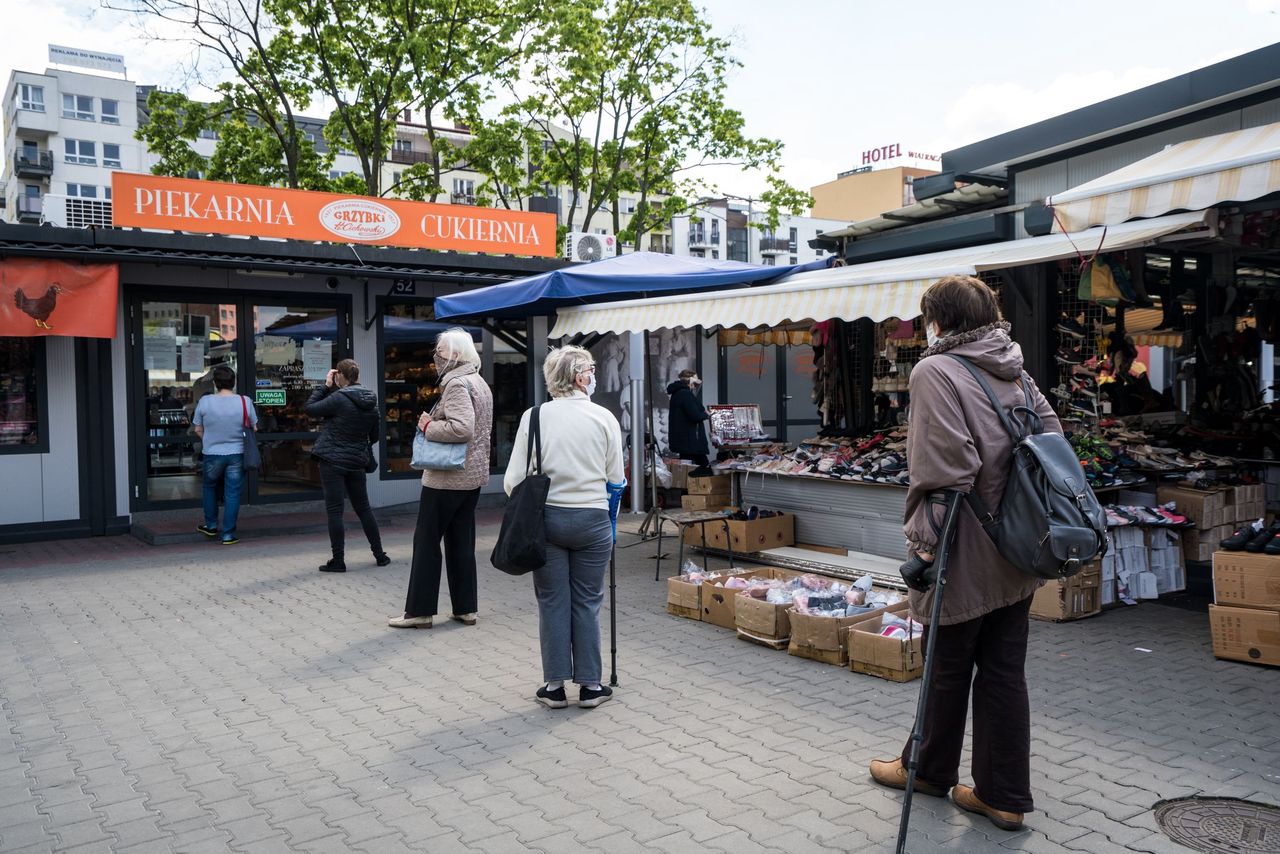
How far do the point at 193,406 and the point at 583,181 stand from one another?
1567 cm

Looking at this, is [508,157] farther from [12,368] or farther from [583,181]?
[12,368]

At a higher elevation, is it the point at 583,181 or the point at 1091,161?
the point at 583,181

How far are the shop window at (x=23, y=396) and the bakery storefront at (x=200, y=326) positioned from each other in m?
0.02

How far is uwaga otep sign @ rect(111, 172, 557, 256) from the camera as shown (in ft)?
34.0

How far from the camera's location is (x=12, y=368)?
10508mm

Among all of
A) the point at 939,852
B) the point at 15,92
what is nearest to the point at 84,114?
the point at 15,92

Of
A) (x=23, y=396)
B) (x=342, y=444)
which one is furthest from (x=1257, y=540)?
(x=23, y=396)

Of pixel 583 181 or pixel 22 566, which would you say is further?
pixel 583 181

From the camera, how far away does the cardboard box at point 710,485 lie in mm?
9891

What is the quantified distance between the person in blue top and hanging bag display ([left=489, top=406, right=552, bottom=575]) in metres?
6.18

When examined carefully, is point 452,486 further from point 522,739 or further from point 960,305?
point 960,305

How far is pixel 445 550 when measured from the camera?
6582mm

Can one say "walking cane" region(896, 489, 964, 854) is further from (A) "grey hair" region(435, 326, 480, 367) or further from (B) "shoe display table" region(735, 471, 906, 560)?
(B) "shoe display table" region(735, 471, 906, 560)

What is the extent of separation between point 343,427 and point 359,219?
13.5 ft
